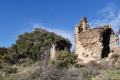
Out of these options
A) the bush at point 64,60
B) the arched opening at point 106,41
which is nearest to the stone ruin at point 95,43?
the arched opening at point 106,41

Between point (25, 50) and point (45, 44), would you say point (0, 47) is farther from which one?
point (45, 44)

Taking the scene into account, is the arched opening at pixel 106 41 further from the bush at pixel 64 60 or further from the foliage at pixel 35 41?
the bush at pixel 64 60

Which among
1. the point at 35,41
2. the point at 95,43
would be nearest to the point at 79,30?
the point at 95,43

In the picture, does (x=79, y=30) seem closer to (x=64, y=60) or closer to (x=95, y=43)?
(x=95, y=43)

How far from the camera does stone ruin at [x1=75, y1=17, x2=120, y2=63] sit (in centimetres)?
1516

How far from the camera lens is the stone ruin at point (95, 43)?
49.7 ft

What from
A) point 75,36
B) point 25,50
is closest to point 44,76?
point 75,36

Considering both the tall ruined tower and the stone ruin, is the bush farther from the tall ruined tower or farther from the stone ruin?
the tall ruined tower

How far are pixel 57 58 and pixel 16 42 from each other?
13.6m

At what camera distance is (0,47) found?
28797mm

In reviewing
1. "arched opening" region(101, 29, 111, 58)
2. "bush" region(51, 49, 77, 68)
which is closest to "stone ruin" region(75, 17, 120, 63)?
"arched opening" region(101, 29, 111, 58)

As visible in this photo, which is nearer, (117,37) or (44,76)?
(44,76)

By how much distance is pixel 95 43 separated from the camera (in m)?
15.4

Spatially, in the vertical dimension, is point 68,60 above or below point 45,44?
below
